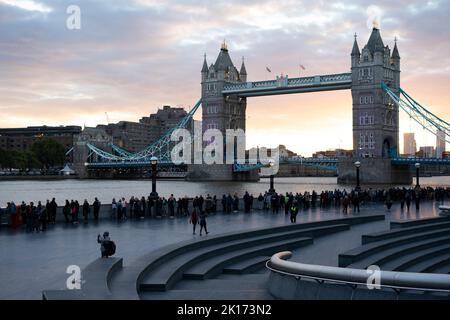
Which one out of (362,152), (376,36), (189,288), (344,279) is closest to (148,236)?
(189,288)

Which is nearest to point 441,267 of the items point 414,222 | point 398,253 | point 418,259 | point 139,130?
point 418,259

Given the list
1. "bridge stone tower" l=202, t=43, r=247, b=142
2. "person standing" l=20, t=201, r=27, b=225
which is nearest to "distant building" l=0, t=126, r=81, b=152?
"bridge stone tower" l=202, t=43, r=247, b=142

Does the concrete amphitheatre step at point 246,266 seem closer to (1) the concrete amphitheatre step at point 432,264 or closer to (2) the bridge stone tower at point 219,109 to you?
(1) the concrete amphitheatre step at point 432,264

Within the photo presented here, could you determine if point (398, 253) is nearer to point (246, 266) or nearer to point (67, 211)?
point (246, 266)

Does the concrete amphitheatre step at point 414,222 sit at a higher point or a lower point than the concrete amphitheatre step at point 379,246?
higher

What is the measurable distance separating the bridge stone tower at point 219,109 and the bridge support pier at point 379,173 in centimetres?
2119

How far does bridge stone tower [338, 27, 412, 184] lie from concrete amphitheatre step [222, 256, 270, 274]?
68.4 metres

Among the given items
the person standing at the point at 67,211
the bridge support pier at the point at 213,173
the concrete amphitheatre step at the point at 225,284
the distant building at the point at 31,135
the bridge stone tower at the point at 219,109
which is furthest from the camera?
the distant building at the point at 31,135

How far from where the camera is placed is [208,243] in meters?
13.6

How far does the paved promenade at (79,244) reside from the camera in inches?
401

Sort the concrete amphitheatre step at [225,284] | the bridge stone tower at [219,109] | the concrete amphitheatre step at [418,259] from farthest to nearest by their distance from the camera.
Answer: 1. the bridge stone tower at [219,109]
2. the concrete amphitheatre step at [418,259]
3. the concrete amphitheatre step at [225,284]

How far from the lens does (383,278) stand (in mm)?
7500

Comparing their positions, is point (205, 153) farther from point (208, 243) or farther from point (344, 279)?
point (344, 279)

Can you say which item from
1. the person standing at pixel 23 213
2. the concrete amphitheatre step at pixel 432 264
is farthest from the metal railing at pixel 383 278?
the person standing at pixel 23 213
